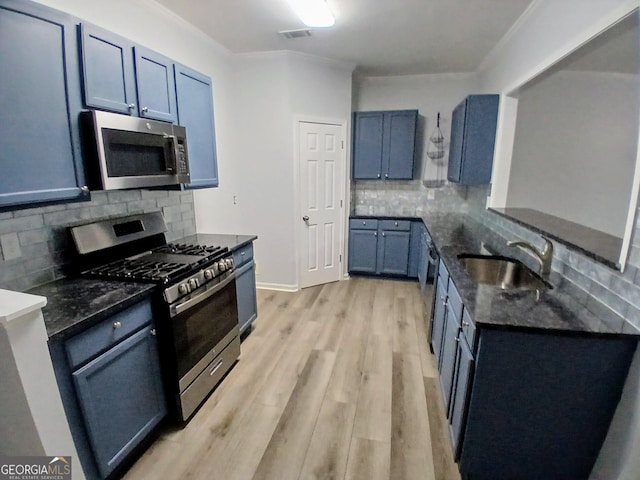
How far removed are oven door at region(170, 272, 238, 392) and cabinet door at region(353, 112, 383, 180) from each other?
260 cm

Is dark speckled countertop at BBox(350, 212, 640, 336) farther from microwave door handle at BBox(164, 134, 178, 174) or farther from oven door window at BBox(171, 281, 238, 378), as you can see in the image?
microwave door handle at BBox(164, 134, 178, 174)

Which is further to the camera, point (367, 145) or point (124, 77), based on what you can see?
point (367, 145)

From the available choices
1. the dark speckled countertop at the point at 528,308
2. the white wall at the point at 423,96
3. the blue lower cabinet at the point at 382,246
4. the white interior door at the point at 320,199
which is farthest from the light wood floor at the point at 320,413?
the white wall at the point at 423,96

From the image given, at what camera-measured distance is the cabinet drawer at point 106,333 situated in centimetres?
127

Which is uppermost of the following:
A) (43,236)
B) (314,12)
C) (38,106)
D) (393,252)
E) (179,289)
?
(314,12)

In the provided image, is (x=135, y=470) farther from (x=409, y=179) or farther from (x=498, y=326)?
(x=409, y=179)

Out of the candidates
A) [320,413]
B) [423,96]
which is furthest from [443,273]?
[423,96]

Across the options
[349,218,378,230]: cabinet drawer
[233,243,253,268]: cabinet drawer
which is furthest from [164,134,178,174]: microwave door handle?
[349,218,378,230]: cabinet drawer

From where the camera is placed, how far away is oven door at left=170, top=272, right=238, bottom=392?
69.8 inches

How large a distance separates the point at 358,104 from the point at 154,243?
3425 millimetres

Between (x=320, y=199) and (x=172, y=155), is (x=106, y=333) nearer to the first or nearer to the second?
(x=172, y=155)

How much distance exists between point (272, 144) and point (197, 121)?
3.99ft

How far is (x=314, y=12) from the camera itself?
2.38 meters
